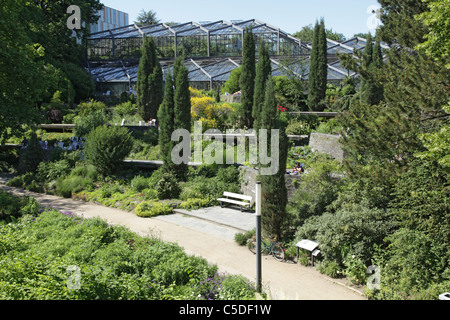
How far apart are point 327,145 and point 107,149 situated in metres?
8.27

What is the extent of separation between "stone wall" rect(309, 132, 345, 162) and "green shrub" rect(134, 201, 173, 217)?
5817 mm

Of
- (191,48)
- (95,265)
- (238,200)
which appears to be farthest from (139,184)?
(191,48)

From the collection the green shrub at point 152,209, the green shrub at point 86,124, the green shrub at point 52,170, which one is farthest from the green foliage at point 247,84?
the green shrub at point 52,170

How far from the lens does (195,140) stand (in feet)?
56.7

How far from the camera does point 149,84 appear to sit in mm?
22156

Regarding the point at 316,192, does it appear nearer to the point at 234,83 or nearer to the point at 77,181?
the point at 77,181

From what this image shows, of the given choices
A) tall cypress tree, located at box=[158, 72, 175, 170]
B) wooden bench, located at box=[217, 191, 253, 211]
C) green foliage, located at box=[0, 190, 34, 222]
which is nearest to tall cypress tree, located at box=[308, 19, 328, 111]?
tall cypress tree, located at box=[158, 72, 175, 170]

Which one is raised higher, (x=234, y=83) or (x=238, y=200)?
(x=234, y=83)

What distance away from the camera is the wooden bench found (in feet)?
41.7

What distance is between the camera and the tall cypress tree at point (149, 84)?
22050 mm

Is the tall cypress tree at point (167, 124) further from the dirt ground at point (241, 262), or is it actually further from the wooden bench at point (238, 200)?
the dirt ground at point (241, 262)

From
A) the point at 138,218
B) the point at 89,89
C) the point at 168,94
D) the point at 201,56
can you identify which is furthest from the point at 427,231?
the point at 201,56
